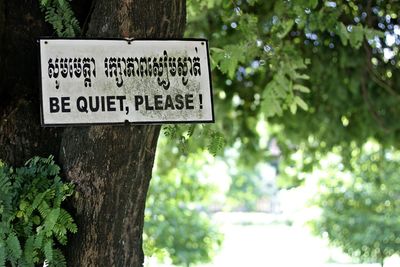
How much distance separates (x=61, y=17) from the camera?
240 centimetres

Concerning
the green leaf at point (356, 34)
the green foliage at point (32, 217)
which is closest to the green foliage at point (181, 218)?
the green leaf at point (356, 34)

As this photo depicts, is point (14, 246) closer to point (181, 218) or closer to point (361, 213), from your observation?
point (181, 218)

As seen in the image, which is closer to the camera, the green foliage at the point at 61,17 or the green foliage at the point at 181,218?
the green foliage at the point at 61,17

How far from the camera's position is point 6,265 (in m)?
2.29

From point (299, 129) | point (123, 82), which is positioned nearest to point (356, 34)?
point (123, 82)

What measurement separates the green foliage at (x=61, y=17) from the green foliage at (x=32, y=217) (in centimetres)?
47

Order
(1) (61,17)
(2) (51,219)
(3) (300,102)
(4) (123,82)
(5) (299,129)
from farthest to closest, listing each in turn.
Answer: (5) (299,129) < (3) (300,102) < (1) (61,17) < (4) (123,82) < (2) (51,219)

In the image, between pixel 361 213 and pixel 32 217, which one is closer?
pixel 32 217

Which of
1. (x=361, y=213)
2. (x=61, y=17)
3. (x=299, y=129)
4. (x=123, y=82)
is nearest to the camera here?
(x=123, y=82)

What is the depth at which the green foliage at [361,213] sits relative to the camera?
13.4 m

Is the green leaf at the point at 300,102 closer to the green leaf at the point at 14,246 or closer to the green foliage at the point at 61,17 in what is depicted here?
the green foliage at the point at 61,17

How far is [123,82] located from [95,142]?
221 mm

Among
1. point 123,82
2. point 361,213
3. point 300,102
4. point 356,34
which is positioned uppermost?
point 356,34

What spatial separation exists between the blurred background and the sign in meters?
0.40
